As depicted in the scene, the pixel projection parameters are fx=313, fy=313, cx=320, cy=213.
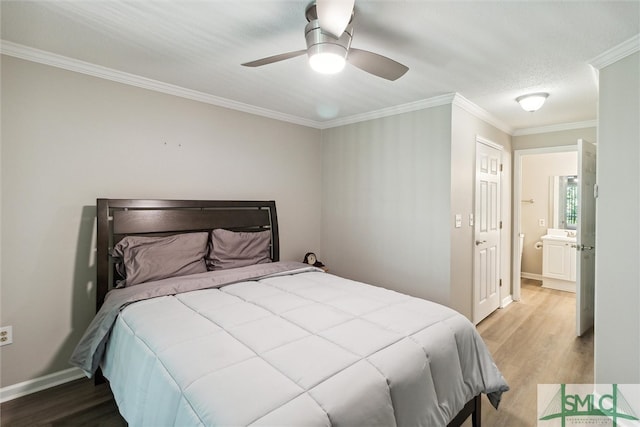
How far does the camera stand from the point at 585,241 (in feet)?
10.8

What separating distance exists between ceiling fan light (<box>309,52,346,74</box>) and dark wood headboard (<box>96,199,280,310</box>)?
182cm

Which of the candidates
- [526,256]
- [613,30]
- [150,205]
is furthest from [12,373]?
[526,256]

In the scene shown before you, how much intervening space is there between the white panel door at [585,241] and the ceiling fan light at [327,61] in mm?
2938

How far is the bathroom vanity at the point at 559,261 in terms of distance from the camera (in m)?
4.83

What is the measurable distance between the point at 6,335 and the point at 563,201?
277 inches

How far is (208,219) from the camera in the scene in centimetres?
300

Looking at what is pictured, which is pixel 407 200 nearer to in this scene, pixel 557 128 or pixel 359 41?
pixel 359 41

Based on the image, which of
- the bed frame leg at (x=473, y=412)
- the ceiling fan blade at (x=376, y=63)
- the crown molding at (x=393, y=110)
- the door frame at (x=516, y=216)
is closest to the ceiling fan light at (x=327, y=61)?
the ceiling fan blade at (x=376, y=63)

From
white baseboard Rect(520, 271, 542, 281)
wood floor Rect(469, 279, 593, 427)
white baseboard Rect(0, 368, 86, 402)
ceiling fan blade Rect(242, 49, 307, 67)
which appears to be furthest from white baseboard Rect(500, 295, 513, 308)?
white baseboard Rect(0, 368, 86, 402)

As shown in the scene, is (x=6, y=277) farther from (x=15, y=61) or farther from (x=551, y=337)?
(x=551, y=337)

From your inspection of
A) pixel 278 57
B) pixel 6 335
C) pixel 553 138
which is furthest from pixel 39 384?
pixel 553 138

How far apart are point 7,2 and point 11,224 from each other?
1368 mm

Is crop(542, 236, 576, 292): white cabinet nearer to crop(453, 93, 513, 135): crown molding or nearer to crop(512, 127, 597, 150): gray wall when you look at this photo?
crop(512, 127, 597, 150): gray wall

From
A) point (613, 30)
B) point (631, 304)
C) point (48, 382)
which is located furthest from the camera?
point (48, 382)
